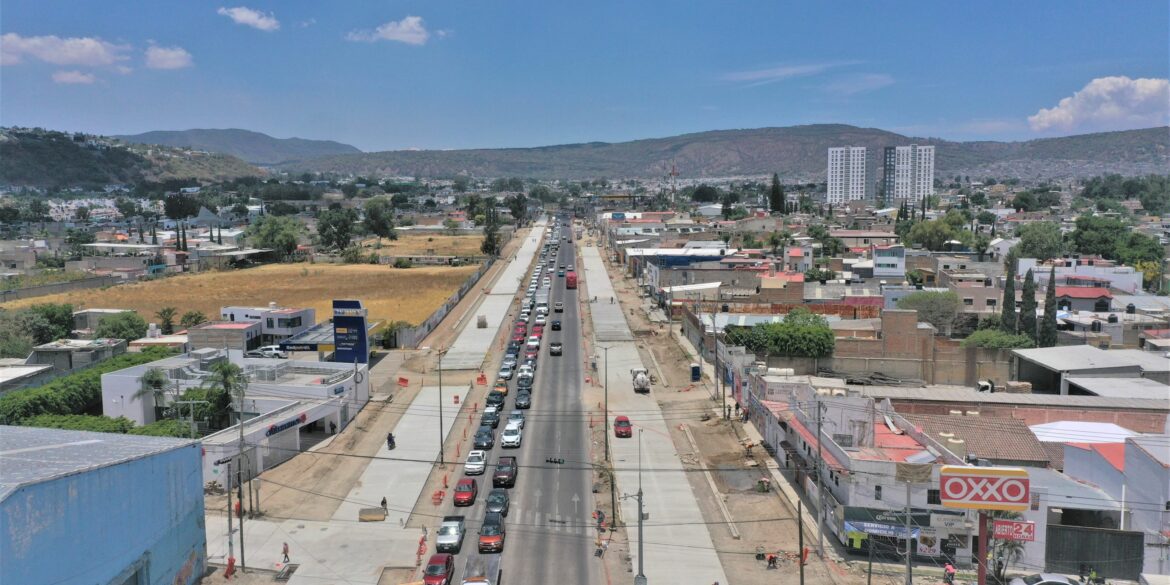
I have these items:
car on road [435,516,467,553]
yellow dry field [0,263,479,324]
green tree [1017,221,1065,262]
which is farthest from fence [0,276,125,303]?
green tree [1017,221,1065,262]

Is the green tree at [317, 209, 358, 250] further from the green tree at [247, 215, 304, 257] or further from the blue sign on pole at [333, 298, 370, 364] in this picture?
the blue sign on pole at [333, 298, 370, 364]

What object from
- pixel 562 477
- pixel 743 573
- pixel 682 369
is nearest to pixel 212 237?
pixel 682 369

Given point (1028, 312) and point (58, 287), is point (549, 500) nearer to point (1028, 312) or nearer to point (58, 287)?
point (1028, 312)

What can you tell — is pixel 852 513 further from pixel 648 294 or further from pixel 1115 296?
pixel 648 294

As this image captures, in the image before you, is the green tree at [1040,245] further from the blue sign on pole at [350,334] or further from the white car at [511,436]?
the white car at [511,436]

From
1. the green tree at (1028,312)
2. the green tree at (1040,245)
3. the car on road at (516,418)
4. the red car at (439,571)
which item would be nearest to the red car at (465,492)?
the red car at (439,571)
